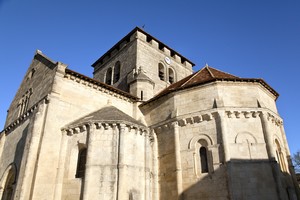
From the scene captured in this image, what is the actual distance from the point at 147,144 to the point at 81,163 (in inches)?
140

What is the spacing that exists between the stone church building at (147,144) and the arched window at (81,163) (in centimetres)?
5

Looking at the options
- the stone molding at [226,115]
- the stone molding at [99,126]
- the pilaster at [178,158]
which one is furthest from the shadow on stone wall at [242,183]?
the stone molding at [99,126]

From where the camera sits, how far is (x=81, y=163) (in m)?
12.1

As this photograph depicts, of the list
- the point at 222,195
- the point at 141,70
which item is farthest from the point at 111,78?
the point at 222,195

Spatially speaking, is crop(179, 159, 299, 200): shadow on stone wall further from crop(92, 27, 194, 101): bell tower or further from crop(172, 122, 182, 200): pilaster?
crop(92, 27, 194, 101): bell tower

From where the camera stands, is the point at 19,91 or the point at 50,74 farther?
the point at 19,91

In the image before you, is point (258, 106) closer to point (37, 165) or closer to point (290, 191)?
point (290, 191)

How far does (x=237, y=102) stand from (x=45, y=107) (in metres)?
10.3

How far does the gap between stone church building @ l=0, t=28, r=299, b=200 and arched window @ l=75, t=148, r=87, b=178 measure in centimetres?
5

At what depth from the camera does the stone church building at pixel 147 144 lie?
36.6ft

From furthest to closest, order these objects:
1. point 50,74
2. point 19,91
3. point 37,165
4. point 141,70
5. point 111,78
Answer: point 111,78
point 141,70
point 19,91
point 50,74
point 37,165

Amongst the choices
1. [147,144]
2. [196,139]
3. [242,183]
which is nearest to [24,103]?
[147,144]

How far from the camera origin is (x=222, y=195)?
1134 centimetres

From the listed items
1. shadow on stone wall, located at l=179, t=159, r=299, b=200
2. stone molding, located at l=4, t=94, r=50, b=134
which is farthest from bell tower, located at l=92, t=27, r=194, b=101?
shadow on stone wall, located at l=179, t=159, r=299, b=200
